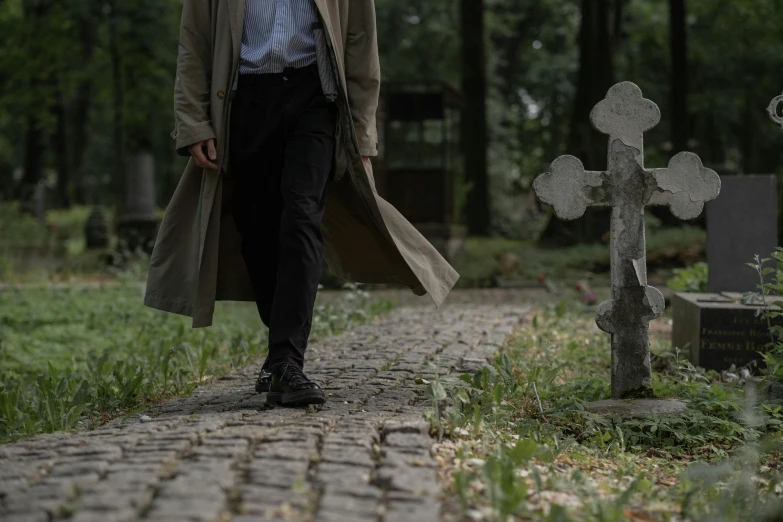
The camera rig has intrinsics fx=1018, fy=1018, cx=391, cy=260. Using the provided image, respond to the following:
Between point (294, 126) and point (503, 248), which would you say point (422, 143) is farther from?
point (294, 126)

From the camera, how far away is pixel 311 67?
15.1ft

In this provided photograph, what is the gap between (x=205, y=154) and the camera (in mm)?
4648

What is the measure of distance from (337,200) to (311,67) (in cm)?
72

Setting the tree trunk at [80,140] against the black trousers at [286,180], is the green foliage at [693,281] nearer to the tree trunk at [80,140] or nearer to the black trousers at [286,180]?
the black trousers at [286,180]

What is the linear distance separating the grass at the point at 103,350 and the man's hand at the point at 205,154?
1206 mm

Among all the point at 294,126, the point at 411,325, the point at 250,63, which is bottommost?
the point at 411,325

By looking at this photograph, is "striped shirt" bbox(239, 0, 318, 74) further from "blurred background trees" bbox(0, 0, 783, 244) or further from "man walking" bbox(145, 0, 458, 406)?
"blurred background trees" bbox(0, 0, 783, 244)

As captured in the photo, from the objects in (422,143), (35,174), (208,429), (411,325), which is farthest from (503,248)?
(35,174)

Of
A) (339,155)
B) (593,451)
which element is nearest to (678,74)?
(339,155)

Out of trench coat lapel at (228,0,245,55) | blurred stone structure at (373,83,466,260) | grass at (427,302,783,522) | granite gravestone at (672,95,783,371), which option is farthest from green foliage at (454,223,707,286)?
trench coat lapel at (228,0,245,55)

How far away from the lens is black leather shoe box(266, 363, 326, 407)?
4.23 meters

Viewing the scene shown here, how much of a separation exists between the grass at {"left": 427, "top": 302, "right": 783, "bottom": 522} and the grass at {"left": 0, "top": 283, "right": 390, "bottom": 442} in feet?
5.51

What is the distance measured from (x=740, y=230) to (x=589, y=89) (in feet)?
39.1

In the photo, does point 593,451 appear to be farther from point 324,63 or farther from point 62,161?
point 62,161
